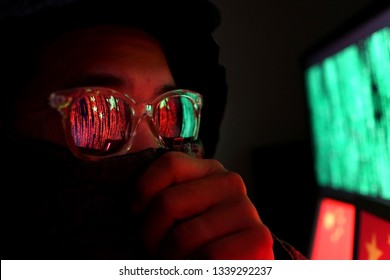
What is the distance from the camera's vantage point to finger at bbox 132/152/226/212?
448mm

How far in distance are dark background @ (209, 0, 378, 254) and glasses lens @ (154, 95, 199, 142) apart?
0.54 m

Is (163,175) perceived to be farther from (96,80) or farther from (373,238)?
(373,238)

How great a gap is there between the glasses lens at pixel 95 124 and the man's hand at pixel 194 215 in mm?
116

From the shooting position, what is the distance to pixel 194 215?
17.5 inches

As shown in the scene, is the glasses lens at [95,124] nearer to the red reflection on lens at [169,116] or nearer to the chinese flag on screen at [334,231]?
the red reflection on lens at [169,116]

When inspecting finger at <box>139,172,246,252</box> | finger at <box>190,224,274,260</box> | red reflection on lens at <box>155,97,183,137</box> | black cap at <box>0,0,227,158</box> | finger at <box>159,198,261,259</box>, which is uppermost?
black cap at <box>0,0,227,158</box>

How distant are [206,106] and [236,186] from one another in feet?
1.25

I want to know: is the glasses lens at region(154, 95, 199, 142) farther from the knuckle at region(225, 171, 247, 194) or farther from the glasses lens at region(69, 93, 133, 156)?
the knuckle at region(225, 171, 247, 194)

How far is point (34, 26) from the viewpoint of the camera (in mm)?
605

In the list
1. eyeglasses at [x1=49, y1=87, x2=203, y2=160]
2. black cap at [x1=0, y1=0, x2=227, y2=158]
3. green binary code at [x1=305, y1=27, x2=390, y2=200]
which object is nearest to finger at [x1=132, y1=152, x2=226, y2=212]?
eyeglasses at [x1=49, y1=87, x2=203, y2=160]

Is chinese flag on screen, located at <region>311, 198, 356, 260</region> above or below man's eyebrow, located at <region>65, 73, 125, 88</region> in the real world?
below

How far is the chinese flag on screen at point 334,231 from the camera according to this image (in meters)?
0.99

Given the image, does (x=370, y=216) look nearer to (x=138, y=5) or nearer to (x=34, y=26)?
(x=138, y=5)

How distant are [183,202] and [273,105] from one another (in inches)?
43.9
